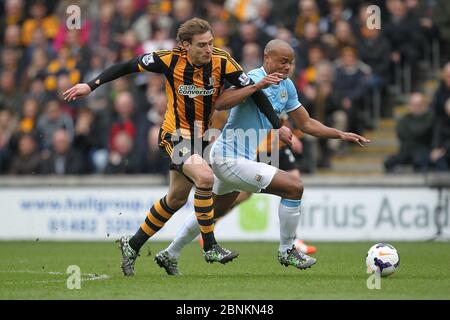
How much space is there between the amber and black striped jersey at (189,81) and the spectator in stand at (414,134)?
26.3ft

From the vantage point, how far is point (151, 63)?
417 inches

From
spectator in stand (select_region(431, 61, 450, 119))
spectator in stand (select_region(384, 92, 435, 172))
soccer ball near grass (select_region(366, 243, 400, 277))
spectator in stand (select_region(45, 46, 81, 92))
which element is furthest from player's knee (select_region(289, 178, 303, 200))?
spectator in stand (select_region(45, 46, 81, 92))

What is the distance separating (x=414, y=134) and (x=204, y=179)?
28.0 feet

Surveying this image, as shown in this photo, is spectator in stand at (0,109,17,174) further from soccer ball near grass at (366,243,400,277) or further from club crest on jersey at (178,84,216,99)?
soccer ball near grass at (366,243,400,277)

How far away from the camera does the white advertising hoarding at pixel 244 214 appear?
1752 centimetres

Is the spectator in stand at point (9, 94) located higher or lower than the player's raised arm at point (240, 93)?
lower

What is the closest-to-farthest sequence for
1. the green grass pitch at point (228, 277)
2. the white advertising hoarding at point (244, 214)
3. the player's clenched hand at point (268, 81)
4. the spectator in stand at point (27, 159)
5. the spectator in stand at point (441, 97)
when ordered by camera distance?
the green grass pitch at point (228, 277) → the player's clenched hand at point (268, 81) → the white advertising hoarding at point (244, 214) → the spectator in stand at point (441, 97) → the spectator in stand at point (27, 159)

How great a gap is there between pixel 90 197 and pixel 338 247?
16.1 ft

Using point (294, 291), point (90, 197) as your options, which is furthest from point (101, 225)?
point (294, 291)

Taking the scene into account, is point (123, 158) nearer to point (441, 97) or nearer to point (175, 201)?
point (441, 97)

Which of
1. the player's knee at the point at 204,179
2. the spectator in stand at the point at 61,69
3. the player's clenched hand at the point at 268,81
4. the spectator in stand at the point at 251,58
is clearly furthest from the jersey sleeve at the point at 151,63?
the spectator in stand at the point at 61,69

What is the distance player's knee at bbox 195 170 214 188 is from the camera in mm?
10273

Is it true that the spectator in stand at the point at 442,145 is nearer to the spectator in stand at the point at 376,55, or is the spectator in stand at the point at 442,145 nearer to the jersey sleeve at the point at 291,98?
the spectator in stand at the point at 376,55

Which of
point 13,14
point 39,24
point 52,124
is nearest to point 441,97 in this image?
point 52,124
